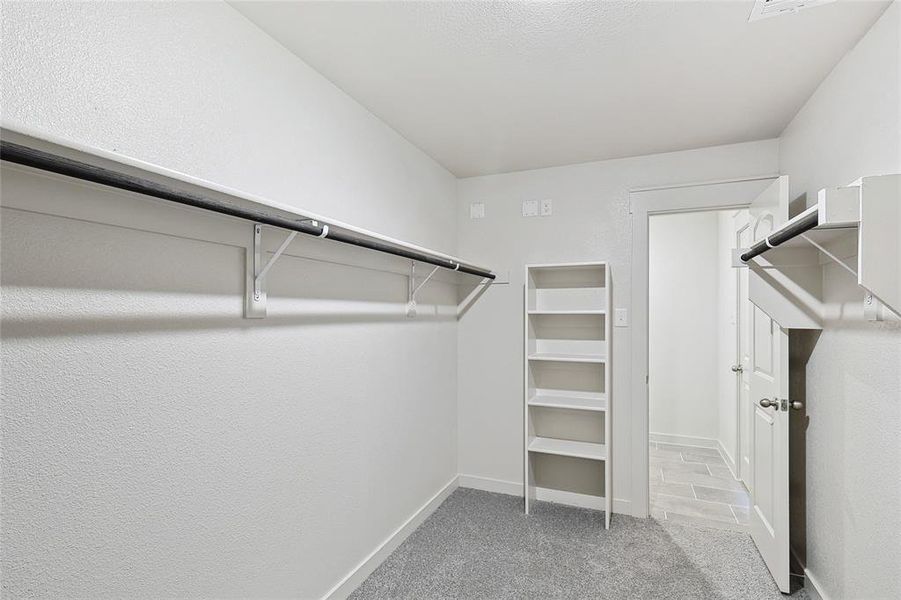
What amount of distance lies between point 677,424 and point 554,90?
3834 mm

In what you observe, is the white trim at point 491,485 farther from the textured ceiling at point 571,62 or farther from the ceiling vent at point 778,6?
the ceiling vent at point 778,6

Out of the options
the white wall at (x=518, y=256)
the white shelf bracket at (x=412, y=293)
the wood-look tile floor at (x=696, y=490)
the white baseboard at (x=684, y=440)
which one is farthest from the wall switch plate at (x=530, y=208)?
the white baseboard at (x=684, y=440)

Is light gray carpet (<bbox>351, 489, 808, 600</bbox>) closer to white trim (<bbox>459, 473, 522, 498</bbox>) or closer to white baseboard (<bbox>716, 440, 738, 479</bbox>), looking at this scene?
white trim (<bbox>459, 473, 522, 498</bbox>)

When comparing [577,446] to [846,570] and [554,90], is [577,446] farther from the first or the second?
[554,90]

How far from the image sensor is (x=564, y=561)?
247 centimetres

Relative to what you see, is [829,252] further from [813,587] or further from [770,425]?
[813,587]

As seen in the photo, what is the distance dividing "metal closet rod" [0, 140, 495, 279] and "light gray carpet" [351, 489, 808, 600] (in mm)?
1700

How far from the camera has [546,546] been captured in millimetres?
2619

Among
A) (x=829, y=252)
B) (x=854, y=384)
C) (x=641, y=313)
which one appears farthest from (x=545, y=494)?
(x=829, y=252)

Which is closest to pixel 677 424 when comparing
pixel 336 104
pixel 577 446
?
pixel 577 446

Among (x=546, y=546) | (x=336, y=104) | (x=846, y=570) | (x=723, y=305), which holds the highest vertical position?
(x=336, y=104)

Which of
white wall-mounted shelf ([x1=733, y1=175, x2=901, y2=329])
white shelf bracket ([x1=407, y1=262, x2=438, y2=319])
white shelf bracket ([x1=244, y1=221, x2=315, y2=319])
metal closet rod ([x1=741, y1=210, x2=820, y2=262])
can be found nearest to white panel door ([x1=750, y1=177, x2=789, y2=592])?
white wall-mounted shelf ([x1=733, y1=175, x2=901, y2=329])

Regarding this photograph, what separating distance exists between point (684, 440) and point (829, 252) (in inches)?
130

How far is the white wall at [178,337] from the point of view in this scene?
1.06 metres
